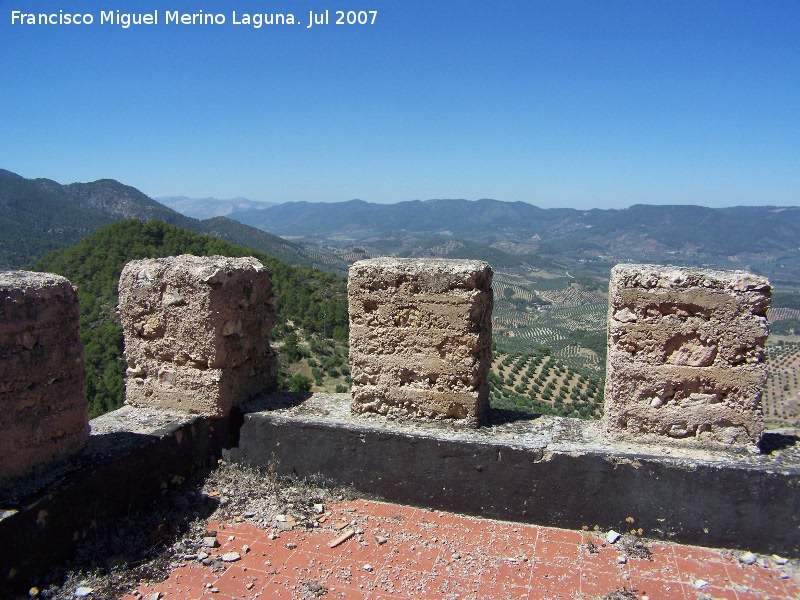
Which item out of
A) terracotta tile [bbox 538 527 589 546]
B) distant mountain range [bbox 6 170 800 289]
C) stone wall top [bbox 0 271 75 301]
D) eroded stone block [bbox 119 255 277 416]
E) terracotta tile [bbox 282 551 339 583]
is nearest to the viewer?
stone wall top [bbox 0 271 75 301]

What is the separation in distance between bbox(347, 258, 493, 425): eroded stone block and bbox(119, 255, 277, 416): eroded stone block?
102 cm

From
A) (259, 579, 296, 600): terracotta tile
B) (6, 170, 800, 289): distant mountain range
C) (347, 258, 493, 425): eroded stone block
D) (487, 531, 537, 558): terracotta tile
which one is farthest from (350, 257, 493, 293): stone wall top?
(6, 170, 800, 289): distant mountain range

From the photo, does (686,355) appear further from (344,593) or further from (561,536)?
(344,593)

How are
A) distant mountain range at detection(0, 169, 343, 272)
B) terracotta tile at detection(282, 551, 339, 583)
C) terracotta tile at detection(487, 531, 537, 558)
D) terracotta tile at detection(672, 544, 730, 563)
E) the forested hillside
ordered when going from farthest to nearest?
distant mountain range at detection(0, 169, 343, 272), the forested hillside, terracotta tile at detection(487, 531, 537, 558), terracotta tile at detection(672, 544, 730, 563), terracotta tile at detection(282, 551, 339, 583)

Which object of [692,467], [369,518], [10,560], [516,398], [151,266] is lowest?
[516,398]

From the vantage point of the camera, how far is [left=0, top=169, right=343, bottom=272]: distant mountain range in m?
31.7

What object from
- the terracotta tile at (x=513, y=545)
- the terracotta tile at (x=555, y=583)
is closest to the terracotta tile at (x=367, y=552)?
the terracotta tile at (x=513, y=545)

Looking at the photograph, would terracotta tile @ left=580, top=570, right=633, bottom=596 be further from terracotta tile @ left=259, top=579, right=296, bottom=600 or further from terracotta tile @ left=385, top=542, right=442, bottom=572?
terracotta tile @ left=259, top=579, right=296, bottom=600

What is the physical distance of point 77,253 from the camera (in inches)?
795

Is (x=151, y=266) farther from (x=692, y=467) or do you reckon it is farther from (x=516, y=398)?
(x=516, y=398)

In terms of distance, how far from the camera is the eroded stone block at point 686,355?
3.88 metres

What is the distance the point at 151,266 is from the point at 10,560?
7.81 feet

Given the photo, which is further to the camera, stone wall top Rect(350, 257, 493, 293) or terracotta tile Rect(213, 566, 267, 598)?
stone wall top Rect(350, 257, 493, 293)

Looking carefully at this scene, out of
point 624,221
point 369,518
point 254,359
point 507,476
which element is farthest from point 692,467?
point 624,221
